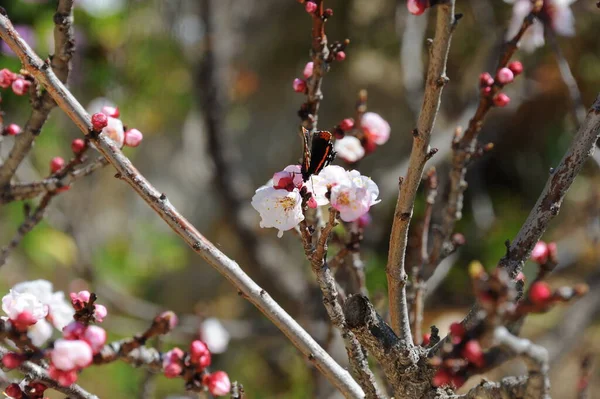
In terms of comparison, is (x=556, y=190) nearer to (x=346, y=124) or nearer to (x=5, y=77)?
(x=346, y=124)

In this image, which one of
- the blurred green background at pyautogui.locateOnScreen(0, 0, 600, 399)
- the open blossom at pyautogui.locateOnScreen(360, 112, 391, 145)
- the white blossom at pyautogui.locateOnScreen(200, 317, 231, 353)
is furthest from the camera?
the blurred green background at pyautogui.locateOnScreen(0, 0, 600, 399)

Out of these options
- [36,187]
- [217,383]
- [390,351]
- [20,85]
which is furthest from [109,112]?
[390,351]

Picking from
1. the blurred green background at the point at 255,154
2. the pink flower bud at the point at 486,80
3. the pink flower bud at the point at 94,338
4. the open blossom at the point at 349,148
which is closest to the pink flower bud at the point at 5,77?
the pink flower bud at the point at 94,338

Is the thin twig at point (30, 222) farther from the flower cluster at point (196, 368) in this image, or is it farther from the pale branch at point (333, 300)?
the pale branch at point (333, 300)

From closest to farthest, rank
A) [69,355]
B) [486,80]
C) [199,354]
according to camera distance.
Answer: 1. [69,355]
2. [199,354]
3. [486,80]

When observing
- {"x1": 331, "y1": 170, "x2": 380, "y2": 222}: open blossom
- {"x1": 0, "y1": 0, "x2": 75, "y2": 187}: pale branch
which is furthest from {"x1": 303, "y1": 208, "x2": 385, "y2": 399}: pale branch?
{"x1": 0, "y1": 0, "x2": 75, "y2": 187}: pale branch

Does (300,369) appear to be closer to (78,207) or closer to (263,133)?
(78,207)

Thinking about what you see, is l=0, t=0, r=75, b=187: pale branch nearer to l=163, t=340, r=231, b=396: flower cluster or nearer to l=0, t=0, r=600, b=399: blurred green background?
l=163, t=340, r=231, b=396: flower cluster
